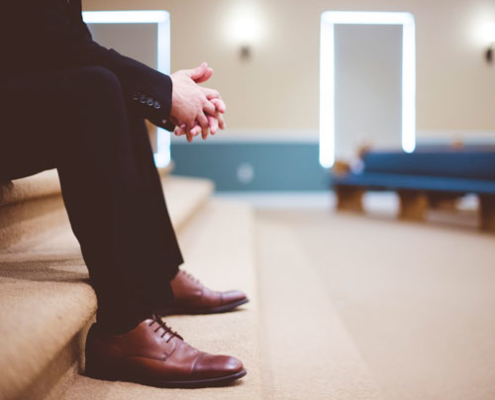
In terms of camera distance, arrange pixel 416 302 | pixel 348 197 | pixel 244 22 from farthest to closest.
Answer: pixel 348 197
pixel 416 302
pixel 244 22

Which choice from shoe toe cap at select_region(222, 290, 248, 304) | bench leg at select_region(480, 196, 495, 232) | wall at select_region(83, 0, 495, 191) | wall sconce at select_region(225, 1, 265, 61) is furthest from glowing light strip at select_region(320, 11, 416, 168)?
bench leg at select_region(480, 196, 495, 232)

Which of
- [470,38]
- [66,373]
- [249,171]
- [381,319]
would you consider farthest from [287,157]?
[66,373]

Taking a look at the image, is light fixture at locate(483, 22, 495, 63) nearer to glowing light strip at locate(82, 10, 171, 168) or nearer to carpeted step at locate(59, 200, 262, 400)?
glowing light strip at locate(82, 10, 171, 168)

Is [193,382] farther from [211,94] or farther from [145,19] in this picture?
[145,19]

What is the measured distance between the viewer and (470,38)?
1.05m

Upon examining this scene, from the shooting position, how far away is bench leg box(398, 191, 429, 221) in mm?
4160

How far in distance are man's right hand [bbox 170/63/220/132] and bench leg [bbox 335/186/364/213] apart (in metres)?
4.25

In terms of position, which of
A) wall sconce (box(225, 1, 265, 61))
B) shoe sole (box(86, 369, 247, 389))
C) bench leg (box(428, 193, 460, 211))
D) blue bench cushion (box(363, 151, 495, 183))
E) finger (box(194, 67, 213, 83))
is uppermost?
wall sconce (box(225, 1, 265, 61))

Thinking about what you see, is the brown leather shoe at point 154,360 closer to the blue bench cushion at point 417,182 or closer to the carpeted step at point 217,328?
the carpeted step at point 217,328

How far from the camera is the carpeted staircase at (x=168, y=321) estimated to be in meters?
0.61

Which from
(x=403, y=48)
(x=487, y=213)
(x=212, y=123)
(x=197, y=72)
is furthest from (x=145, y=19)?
(x=487, y=213)

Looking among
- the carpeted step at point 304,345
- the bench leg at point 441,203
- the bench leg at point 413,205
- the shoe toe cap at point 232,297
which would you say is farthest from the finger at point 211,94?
the bench leg at point 441,203

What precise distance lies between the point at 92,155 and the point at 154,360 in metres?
0.37

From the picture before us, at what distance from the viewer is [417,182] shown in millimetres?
Answer: 4125
